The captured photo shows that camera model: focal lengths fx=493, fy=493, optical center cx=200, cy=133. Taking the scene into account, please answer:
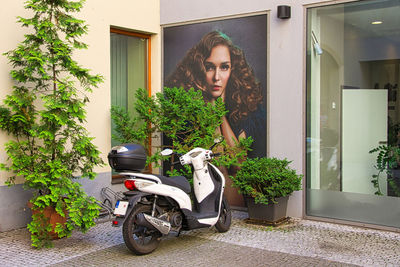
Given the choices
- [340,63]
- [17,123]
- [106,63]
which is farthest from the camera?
[106,63]

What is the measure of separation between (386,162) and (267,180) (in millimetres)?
1585

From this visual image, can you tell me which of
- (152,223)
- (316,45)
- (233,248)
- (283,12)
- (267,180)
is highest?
(283,12)

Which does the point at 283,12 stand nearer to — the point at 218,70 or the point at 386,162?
the point at 218,70

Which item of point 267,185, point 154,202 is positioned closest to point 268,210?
point 267,185

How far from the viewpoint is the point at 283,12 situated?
23.3 feet

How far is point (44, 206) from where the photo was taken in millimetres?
5816

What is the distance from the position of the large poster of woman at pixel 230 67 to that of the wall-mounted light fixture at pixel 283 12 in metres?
0.39

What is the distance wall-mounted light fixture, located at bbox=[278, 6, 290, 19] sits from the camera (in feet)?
23.3

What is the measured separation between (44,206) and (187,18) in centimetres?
406

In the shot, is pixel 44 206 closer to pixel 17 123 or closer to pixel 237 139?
pixel 17 123

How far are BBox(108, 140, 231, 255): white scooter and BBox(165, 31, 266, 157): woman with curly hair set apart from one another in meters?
1.62

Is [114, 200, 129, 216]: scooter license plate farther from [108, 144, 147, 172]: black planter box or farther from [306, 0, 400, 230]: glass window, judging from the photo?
[306, 0, 400, 230]: glass window

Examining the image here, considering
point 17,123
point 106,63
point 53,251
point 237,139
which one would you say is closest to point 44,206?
point 53,251

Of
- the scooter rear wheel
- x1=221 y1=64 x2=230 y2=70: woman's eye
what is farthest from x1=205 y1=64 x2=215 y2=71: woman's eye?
the scooter rear wheel
